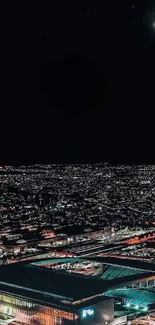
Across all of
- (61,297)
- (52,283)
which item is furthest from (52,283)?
(61,297)

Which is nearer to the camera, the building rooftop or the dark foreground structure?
the dark foreground structure

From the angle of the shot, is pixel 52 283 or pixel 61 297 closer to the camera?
pixel 61 297

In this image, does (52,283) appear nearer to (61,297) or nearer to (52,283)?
(52,283)

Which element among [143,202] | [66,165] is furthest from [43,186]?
[66,165]

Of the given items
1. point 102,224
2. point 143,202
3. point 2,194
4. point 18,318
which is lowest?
point 18,318

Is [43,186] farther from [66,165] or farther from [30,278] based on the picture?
[30,278]

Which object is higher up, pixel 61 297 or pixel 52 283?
pixel 52 283

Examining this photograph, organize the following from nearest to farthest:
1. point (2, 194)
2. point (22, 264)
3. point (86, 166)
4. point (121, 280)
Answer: point (121, 280) → point (22, 264) → point (2, 194) → point (86, 166)

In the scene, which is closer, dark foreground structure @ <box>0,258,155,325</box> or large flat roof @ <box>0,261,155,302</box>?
dark foreground structure @ <box>0,258,155,325</box>
